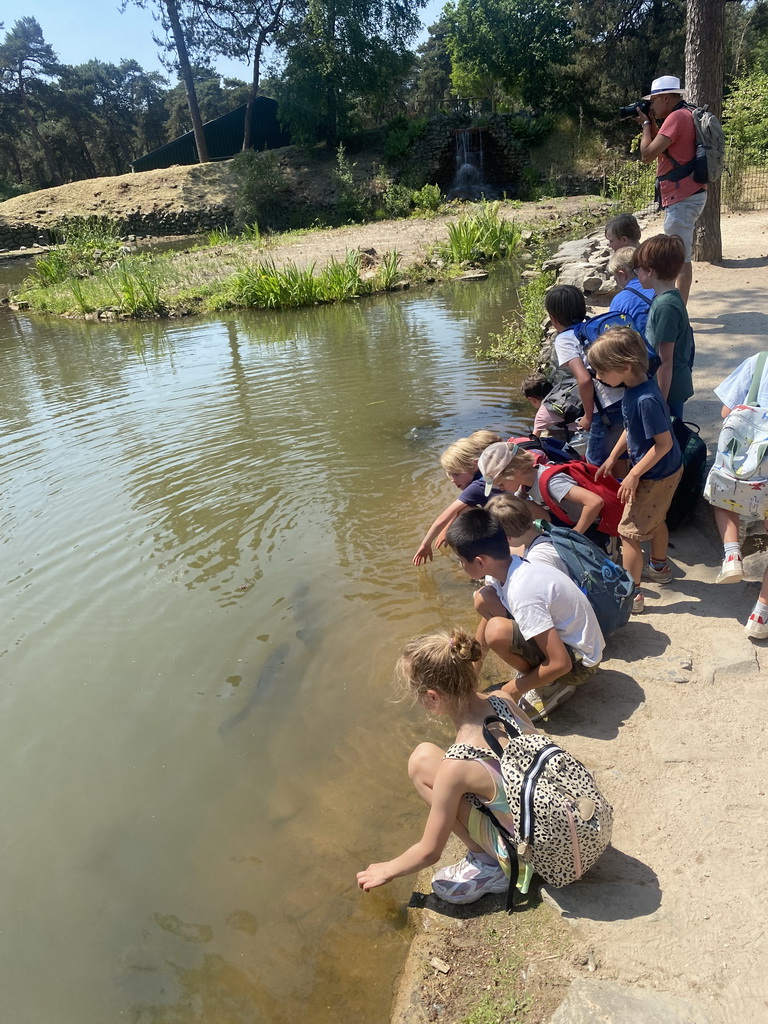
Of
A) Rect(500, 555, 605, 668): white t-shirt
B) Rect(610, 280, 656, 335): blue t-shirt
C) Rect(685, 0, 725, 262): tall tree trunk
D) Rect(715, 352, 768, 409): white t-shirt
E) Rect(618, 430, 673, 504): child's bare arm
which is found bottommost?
Rect(500, 555, 605, 668): white t-shirt

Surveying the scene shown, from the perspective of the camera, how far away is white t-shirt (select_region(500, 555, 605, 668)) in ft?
8.16

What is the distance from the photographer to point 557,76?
89.5 feet

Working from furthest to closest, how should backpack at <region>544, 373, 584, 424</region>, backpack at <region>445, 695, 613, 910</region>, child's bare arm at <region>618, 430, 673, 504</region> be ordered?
backpack at <region>544, 373, 584, 424</region> < child's bare arm at <region>618, 430, 673, 504</region> < backpack at <region>445, 695, 613, 910</region>

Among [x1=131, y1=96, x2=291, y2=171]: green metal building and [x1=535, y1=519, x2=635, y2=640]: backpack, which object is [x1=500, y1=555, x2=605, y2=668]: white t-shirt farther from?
[x1=131, y1=96, x2=291, y2=171]: green metal building

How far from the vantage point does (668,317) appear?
3279 mm

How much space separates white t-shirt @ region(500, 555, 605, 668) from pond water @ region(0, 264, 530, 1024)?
71 cm

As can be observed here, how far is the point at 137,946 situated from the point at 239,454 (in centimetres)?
434

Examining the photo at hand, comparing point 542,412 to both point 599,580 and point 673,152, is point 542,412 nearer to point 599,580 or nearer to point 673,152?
point 599,580

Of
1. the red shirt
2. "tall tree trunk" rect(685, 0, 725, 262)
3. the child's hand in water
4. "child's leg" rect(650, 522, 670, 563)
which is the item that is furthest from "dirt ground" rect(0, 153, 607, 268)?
the child's hand in water

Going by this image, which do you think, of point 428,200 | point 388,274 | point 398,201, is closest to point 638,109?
point 388,274

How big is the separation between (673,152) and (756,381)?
332 cm

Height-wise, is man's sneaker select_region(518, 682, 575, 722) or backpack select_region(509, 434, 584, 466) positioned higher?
backpack select_region(509, 434, 584, 466)

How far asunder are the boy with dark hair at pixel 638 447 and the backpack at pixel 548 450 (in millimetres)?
305

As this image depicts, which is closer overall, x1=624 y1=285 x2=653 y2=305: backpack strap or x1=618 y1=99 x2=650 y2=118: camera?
x1=624 y1=285 x2=653 y2=305: backpack strap
